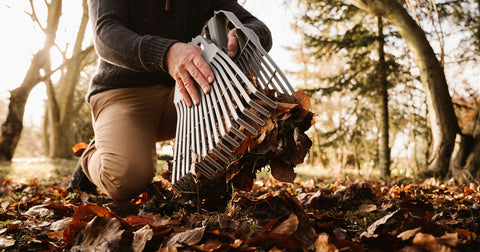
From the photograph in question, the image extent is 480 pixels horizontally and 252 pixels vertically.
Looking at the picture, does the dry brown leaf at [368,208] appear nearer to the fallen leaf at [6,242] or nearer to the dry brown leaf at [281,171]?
the dry brown leaf at [281,171]

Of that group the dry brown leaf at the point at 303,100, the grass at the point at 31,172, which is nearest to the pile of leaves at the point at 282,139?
the dry brown leaf at the point at 303,100

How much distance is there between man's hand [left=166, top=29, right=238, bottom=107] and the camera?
1.68 meters

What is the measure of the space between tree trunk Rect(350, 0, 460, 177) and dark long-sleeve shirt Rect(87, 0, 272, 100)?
3390 millimetres

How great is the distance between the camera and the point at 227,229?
1.29 m

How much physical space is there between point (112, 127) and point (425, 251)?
2159mm

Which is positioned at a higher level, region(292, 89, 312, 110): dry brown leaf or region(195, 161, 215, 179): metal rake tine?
region(292, 89, 312, 110): dry brown leaf

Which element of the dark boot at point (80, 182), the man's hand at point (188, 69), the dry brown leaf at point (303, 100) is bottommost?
the dark boot at point (80, 182)

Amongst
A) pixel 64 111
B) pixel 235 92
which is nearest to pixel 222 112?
pixel 235 92

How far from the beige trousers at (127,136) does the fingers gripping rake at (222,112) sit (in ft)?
1.73

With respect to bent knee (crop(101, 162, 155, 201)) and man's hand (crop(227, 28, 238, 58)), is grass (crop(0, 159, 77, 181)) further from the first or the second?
man's hand (crop(227, 28, 238, 58))

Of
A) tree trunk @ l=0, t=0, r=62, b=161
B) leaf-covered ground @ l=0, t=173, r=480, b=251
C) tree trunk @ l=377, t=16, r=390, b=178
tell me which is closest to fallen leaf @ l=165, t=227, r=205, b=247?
leaf-covered ground @ l=0, t=173, r=480, b=251

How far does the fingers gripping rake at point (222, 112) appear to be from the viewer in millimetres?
1468

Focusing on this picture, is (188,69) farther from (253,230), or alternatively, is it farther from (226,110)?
(253,230)

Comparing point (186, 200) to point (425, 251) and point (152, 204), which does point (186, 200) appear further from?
point (425, 251)
